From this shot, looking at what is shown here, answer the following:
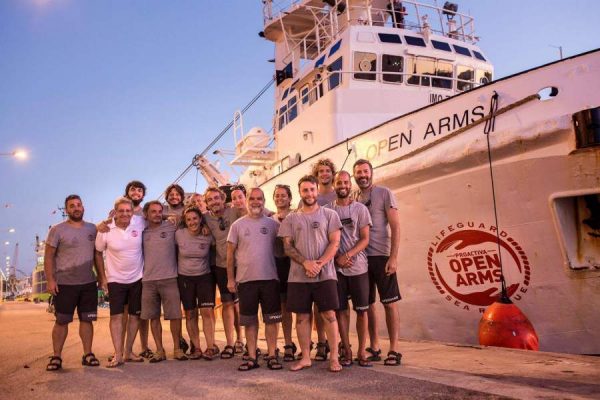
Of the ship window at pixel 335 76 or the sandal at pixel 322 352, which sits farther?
the ship window at pixel 335 76

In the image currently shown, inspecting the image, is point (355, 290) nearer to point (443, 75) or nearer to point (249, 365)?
point (249, 365)

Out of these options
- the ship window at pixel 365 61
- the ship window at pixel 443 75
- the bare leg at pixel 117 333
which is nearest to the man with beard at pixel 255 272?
the bare leg at pixel 117 333

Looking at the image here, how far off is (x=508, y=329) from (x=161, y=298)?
3.53 m

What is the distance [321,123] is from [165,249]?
18.4 feet

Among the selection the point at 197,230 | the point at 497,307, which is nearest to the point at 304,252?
the point at 197,230

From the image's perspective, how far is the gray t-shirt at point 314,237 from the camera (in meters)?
4.53

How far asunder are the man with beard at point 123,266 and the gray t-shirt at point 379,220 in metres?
2.41

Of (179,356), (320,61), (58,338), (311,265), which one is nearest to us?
(311,265)

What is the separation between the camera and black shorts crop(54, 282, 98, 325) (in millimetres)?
5223

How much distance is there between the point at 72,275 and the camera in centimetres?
531

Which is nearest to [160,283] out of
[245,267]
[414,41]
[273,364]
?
[245,267]

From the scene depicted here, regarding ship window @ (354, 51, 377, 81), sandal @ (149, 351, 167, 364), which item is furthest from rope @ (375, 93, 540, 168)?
ship window @ (354, 51, 377, 81)

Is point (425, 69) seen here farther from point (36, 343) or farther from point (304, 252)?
point (36, 343)

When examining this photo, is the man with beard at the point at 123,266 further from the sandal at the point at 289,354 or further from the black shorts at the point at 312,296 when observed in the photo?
the black shorts at the point at 312,296
